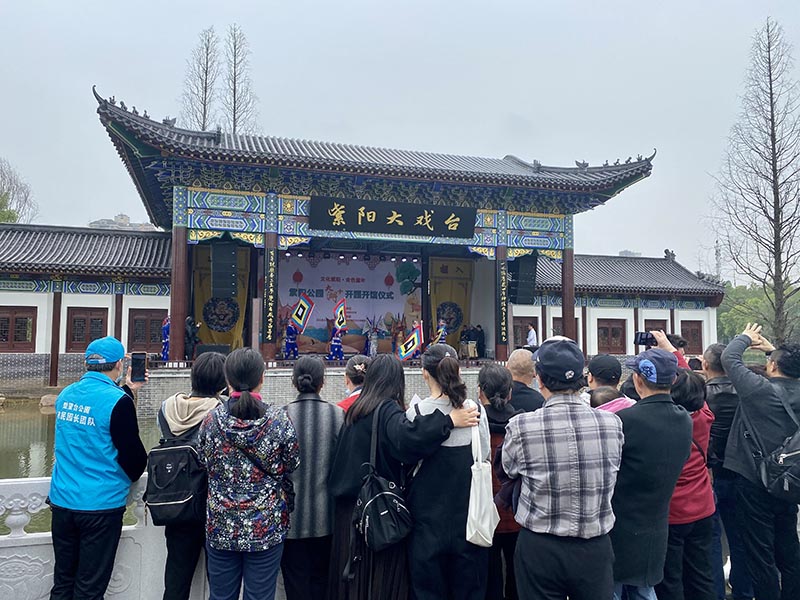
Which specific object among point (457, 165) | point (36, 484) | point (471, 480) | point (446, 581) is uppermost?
point (457, 165)

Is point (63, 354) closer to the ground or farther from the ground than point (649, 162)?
closer to the ground

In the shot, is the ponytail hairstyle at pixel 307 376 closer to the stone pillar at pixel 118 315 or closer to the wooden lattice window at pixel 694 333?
the stone pillar at pixel 118 315

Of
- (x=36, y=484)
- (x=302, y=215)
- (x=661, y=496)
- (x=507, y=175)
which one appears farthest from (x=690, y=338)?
(x=36, y=484)

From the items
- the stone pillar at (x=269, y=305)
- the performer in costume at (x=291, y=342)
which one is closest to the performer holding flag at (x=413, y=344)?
the performer in costume at (x=291, y=342)

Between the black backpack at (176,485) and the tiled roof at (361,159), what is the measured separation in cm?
954

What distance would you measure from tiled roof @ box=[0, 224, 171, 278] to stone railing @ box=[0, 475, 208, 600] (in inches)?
502

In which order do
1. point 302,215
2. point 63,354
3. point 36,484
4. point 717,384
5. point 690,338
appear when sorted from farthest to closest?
point 690,338
point 63,354
point 302,215
point 717,384
point 36,484

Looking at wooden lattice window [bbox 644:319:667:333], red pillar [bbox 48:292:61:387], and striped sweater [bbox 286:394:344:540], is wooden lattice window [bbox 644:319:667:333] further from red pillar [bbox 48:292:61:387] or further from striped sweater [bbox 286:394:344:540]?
striped sweater [bbox 286:394:344:540]

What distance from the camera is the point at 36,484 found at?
2.81 metres

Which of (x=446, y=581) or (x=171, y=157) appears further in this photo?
(x=171, y=157)

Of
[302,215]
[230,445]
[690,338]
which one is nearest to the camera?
[230,445]

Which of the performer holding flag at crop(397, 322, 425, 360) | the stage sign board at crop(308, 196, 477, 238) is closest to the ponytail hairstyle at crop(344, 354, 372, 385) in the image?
the performer holding flag at crop(397, 322, 425, 360)

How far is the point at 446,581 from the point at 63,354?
15.0 meters

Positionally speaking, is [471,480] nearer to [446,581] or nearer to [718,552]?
[446,581]
